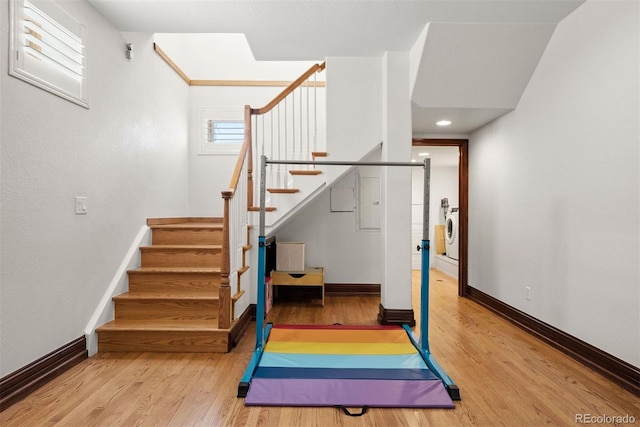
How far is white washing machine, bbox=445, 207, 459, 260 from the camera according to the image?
623 cm

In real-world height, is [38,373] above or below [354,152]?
below

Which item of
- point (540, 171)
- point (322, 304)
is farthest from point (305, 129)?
point (540, 171)

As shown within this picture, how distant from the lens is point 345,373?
86.7 inches

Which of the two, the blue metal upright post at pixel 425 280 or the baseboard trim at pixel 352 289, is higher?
the blue metal upright post at pixel 425 280

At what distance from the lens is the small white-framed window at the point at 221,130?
4.70 meters

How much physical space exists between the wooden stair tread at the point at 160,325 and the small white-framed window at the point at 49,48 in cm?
175

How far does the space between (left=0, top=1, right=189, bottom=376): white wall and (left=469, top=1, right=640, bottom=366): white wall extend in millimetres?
3776

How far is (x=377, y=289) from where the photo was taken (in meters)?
Answer: 4.70

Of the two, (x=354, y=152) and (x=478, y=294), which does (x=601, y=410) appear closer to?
(x=478, y=294)

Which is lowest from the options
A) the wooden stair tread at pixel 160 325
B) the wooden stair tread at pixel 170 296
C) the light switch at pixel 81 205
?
the wooden stair tread at pixel 160 325

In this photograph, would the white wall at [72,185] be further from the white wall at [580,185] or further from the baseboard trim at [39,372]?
the white wall at [580,185]

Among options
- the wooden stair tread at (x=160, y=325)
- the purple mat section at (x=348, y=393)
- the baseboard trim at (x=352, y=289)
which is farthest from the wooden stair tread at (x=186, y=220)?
the purple mat section at (x=348, y=393)

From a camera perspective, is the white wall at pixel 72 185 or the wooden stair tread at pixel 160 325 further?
the wooden stair tread at pixel 160 325

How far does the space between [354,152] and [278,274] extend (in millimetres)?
1751
